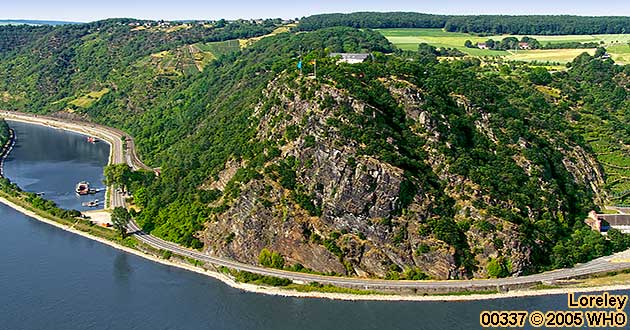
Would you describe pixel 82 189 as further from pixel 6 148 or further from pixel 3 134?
pixel 3 134

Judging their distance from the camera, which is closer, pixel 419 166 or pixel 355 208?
pixel 355 208

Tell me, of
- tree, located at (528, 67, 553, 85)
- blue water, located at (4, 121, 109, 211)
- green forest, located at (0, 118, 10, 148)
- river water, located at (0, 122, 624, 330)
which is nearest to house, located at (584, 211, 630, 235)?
river water, located at (0, 122, 624, 330)

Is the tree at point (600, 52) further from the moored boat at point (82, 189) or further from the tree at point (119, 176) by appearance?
the moored boat at point (82, 189)

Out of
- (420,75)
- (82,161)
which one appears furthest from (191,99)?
(420,75)

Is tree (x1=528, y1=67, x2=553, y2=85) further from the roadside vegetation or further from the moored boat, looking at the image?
the roadside vegetation

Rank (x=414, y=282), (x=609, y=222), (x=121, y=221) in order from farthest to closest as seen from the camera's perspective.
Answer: (x=121, y=221), (x=609, y=222), (x=414, y=282)

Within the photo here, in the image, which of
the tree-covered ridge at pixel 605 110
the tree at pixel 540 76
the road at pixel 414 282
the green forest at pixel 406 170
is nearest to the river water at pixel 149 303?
the road at pixel 414 282

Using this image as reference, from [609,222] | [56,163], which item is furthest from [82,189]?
[609,222]

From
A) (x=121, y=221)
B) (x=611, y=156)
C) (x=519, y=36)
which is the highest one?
(x=519, y=36)
